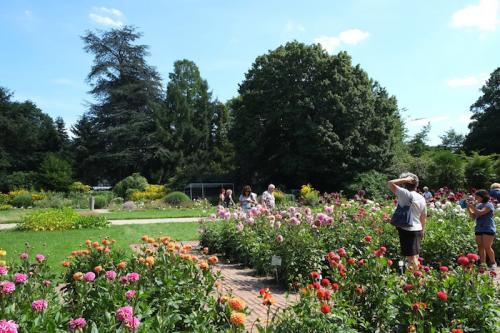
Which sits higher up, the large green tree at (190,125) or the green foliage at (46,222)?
the large green tree at (190,125)

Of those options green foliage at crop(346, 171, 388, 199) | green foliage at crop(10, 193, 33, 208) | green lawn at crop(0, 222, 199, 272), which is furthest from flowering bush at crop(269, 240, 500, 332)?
green foliage at crop(10, 193, 33, 208)

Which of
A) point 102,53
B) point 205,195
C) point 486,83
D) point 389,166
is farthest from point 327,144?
point 102,53

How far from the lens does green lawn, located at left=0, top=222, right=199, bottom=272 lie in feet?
29.1

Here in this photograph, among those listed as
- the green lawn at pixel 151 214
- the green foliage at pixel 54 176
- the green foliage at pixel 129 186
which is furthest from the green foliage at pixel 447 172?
the green foliage at pixel 54 176

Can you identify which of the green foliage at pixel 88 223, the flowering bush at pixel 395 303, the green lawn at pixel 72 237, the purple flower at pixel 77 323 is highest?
the purple flower at pixel 77 323

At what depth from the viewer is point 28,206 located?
87.4ft

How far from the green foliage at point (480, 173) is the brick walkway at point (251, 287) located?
19992mm

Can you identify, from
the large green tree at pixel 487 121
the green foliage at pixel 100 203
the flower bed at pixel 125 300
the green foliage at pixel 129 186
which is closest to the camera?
the flower bed at pixel 125 300

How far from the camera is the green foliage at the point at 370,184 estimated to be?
2694cm

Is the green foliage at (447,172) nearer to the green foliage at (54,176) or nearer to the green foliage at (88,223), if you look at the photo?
the green foliage at (88,223)

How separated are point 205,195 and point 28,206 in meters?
13.0

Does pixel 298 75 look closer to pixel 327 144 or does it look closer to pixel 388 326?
pixel 327 144

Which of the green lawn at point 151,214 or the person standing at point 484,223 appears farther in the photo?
the green lawn at point 151,214

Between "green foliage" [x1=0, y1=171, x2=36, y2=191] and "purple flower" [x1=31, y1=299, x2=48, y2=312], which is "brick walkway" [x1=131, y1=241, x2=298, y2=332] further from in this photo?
"green foliage" [x1=0, y1=171, x2=36, y2=191]
